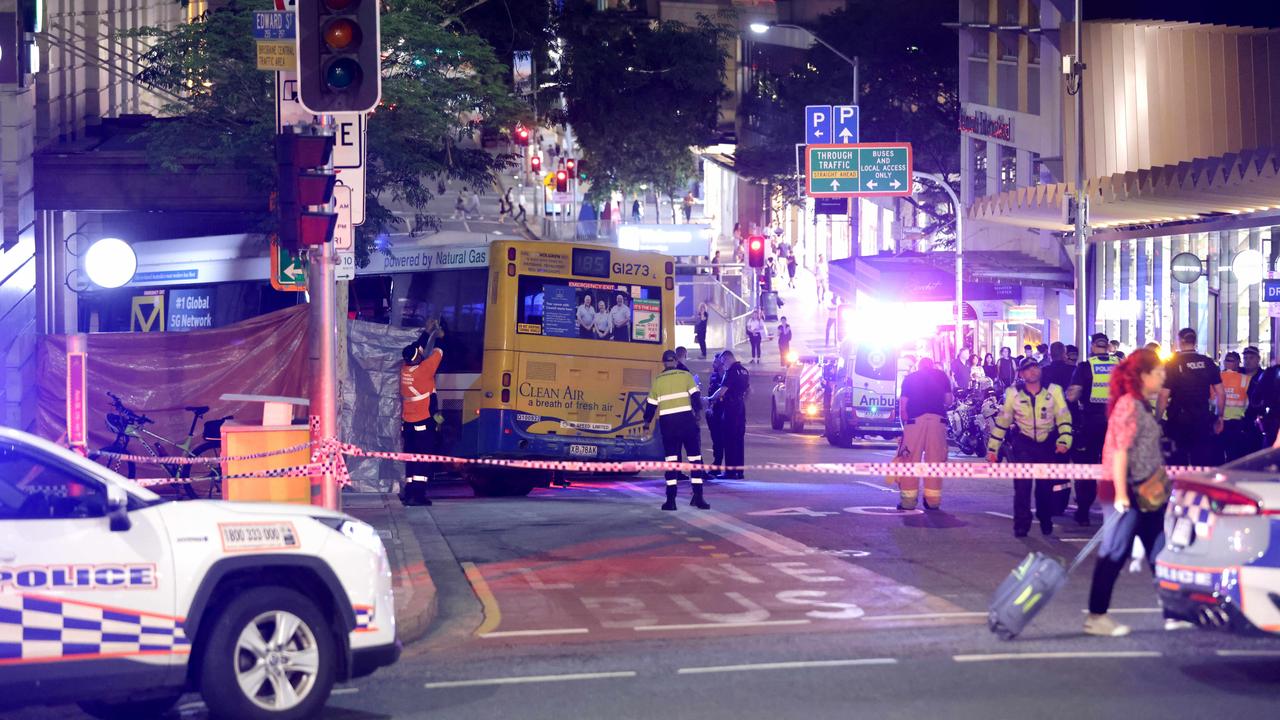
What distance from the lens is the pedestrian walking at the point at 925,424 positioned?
17.5 meters

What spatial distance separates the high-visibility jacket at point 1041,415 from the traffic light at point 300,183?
716cm

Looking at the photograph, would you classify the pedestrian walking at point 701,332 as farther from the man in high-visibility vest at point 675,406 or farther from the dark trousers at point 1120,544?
the dark trousers at point 1120,544

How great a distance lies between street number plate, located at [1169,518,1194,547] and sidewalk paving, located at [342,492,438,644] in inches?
176

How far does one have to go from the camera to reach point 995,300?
137ft

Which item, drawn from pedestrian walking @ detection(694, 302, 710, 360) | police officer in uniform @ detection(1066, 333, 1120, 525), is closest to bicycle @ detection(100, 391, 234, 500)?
police officer in uniform @ detection(1066, 333, 1120, 525)

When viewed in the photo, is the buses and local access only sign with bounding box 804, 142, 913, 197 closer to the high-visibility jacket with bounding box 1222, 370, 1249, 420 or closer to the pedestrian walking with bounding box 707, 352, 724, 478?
the pedestrian walking with bounding box 707, 352, 724, 478

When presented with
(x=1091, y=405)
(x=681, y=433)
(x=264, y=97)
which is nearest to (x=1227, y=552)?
(x=1091, y=405)

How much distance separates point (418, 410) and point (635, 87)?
1099 inches

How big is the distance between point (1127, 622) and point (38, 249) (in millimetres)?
18448

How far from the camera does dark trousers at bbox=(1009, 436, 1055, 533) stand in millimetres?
15023

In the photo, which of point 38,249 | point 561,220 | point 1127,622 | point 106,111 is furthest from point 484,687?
point 561,220

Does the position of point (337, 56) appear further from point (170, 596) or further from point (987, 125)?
point (987, 125)

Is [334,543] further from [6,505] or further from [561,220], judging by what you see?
[561,220]

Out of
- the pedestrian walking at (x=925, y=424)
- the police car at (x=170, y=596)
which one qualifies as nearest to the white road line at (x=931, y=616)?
the police car at (x=170, y=596)
